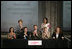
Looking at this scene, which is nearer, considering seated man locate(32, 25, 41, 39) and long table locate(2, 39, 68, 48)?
long table locate(2, 39, 68, 48)

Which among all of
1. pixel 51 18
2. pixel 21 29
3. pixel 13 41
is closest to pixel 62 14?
pixel 51 18

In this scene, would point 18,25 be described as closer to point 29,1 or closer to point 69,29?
point 29,1

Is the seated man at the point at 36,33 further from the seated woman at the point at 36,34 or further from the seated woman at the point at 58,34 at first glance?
the seated woman at the point at 58,34

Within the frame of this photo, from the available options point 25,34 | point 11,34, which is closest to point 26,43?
point 25,34

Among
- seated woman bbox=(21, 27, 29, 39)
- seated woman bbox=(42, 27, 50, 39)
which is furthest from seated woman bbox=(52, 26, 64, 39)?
seated woman bbox=(21, 27, 29, 39)

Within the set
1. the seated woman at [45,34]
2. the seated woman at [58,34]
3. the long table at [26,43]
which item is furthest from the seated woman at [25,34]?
the seated woman at [58,34]

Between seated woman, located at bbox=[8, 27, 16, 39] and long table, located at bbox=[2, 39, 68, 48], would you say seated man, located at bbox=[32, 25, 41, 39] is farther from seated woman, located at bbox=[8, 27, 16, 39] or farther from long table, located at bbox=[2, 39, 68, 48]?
seated woman, located at bbox=[8, 27, 16, 39]

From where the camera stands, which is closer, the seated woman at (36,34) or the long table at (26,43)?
the long table at (26,43)

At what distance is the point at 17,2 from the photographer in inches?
153

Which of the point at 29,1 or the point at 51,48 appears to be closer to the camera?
the point at 51,48

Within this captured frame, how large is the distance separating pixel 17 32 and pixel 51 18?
80cm

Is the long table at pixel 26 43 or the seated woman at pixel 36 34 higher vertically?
the seated woman at pixel 36 34

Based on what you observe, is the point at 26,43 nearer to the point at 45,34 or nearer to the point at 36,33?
the point at 36,33

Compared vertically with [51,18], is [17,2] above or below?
above
